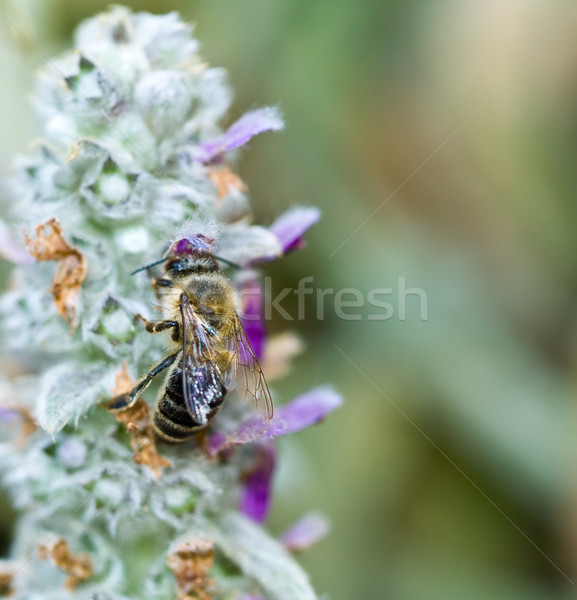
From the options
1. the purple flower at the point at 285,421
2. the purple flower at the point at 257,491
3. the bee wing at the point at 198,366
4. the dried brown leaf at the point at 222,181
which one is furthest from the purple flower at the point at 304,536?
the dried brown leaf at the point at 222,181

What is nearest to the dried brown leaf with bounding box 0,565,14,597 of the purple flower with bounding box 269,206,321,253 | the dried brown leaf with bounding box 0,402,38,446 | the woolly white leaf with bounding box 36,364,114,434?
the dried brown leaf with bounding box 0,402,38,446

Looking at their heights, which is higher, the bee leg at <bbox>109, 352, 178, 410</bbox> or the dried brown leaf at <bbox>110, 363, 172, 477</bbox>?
the bee leg at <bbox>109, 352, 178, 410</bbox>

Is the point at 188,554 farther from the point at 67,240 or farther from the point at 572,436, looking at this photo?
the point at 572,436

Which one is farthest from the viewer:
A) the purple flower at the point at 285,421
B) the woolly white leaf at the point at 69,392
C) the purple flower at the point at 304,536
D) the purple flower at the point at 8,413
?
the purple flower at the point at 304,536

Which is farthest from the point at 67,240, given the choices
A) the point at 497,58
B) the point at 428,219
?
the point at 497,58

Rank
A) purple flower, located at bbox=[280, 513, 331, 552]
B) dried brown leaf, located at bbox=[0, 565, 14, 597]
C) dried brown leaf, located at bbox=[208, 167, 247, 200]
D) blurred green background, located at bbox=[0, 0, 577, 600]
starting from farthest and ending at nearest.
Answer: blurred green background, located at bbox=[0, 0, 577, 600], purple flower, located at bbox=[280, 513, 331, 552], dried brown leaf, located at bbox=[0, 565, 14, 597], dried brown leaf, located at bbox=[208, 167, 247, 200]

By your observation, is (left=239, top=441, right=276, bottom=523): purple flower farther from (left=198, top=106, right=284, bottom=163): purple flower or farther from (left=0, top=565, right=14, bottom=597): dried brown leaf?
(left=198, top=106, right=284, bottom=163): purple flower

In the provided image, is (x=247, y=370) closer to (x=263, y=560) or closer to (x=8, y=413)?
(x=263, y=560)

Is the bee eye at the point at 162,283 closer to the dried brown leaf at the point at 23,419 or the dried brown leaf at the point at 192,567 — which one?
the dried brown leaf at the point at 23,419

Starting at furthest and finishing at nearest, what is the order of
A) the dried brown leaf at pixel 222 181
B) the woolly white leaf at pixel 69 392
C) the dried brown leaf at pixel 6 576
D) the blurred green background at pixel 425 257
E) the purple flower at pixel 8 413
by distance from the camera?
1. the blurred green background at pixel 425 257
2. the dried brown leaf at pixel 6 576
3. the purple flower at pixel 8 413
4. the dried brown leaf at pixel 222 181
5. the woolly white leaf at pixel 69 392
